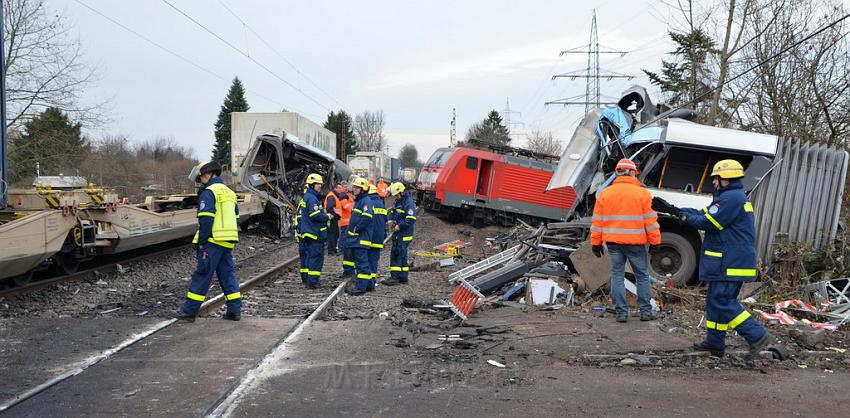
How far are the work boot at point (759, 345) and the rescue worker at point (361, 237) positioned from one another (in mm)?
4879

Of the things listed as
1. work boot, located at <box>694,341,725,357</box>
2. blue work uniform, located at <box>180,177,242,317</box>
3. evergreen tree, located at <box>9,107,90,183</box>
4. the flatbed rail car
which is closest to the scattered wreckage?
work boot, located at <box>694,341,725,357</box>

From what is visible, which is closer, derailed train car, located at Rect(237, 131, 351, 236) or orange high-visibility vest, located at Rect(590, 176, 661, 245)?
orange high-visibility vest, located at Rect(590, 176, 661, 245)

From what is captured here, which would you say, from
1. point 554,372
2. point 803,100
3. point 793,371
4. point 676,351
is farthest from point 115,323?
point 803,100

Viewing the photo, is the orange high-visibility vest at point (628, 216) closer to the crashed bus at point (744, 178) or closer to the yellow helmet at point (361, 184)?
the crashed bus at point (744, 178)

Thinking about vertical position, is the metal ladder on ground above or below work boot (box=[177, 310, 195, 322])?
above

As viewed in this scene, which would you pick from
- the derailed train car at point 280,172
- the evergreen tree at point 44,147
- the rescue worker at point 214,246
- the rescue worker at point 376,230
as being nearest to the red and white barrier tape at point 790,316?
the rescue worker at point 376,230

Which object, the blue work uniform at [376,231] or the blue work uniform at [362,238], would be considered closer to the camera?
the blue work uniform at [362,238]

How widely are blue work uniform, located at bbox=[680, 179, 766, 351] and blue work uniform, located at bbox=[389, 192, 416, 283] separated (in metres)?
4.94

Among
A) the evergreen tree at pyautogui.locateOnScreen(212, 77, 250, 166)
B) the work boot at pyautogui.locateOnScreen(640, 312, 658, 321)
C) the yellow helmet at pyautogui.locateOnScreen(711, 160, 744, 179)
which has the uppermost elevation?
the evergreen tree at pyautogui.locateOnScreen(212, 77, 250, 166)

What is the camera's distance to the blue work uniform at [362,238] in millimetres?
8523

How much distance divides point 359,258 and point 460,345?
3.30 m

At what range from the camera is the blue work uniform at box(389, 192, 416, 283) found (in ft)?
31.3

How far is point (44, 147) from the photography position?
18.5 m

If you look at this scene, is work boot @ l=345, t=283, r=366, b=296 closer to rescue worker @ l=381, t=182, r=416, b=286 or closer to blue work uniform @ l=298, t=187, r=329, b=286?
blue work uniform @ l=298, t=187, r=329, b=286
